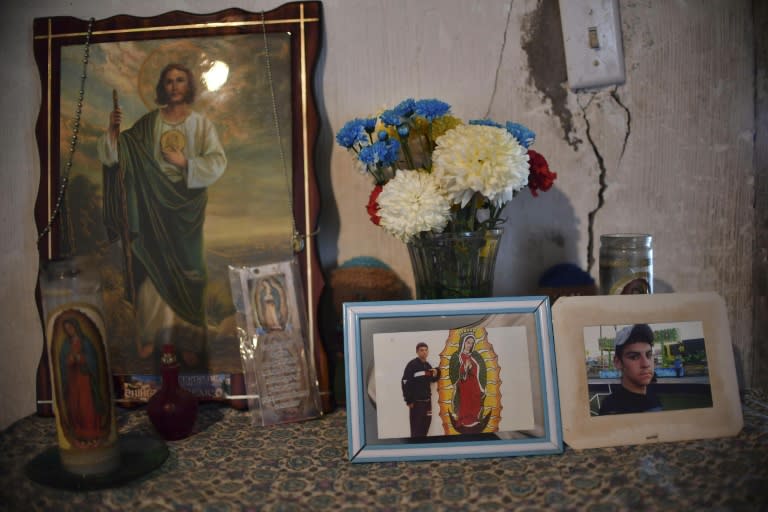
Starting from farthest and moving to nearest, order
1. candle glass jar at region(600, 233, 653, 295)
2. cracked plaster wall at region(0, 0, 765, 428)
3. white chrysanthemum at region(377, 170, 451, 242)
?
cracked plaster wall at region(0, 0, 765, 428)
candle glass jar at region(600, 233, 653, 295)
white chrysanthemum at region(377, 170, 451, 242)

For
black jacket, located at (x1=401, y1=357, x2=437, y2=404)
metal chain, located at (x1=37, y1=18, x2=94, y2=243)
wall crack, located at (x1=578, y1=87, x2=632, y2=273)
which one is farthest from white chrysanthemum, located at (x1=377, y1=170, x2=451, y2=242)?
metal chain, located at (x1=37, y1=18, x2=94, y2=243)

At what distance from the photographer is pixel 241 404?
1.11m

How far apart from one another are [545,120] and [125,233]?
2.90 feet

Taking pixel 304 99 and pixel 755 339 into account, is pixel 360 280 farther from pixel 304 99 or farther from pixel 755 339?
pixel 755 339

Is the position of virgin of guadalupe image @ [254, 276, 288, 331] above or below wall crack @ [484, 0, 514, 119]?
below

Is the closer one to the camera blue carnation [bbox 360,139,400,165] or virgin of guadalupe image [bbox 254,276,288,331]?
blue carnation [bbox 360,139,400,165]

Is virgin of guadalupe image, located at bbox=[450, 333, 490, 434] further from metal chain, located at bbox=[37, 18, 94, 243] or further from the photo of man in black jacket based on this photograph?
metal chain, located at bbox=[37, 18, 94, 243]

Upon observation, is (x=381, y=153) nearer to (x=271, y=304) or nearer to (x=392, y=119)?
(x=392, y=119)

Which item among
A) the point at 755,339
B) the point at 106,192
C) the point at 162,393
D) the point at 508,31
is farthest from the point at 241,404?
the point at 755,339

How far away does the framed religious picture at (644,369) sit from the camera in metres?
0.94

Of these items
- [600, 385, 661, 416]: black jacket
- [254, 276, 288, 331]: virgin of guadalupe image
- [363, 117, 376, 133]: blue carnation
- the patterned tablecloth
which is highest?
[363, 117, 376, 133]: blue carnation

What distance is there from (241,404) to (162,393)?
6.4 inches

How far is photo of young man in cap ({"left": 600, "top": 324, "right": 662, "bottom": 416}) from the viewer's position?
95cm

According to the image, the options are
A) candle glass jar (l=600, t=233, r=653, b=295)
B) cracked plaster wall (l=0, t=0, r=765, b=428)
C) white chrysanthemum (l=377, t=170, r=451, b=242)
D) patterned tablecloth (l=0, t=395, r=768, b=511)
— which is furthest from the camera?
cracked plaster wall (l=0, t=0, r=765, b=428)
